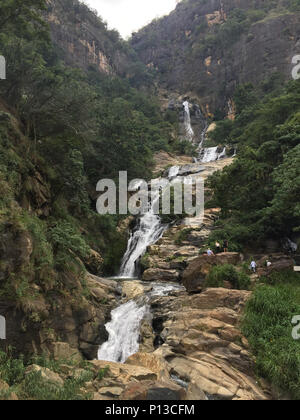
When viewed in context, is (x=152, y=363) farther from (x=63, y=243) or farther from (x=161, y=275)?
(x=161, y=275)

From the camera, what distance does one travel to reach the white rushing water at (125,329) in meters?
10.3

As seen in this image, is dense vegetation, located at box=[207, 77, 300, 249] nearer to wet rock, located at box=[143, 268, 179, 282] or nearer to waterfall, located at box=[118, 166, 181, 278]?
wet rock, located at box=[143, 268, 179, 282]

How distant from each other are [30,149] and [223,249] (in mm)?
11792

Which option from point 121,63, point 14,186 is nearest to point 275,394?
point 14,186

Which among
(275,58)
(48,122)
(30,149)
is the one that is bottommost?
(30,149)

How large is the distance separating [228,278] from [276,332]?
364 cm

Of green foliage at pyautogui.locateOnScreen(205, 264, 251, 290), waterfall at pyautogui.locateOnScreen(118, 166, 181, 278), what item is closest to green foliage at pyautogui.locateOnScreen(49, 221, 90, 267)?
green foliage at pyautogui.locateOnScreen(205, 264, 251, 290)

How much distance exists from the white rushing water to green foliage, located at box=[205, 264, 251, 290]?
2212 mm

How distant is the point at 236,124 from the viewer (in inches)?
1634

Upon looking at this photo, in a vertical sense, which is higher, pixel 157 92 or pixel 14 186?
pixel 157 92

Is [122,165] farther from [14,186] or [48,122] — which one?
[14,186]

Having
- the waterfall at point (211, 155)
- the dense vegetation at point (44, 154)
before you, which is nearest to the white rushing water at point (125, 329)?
the dense vegetation at point (44, 154)

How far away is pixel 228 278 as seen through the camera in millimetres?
12570

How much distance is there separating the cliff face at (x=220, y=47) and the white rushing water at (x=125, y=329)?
49010 millimetres
